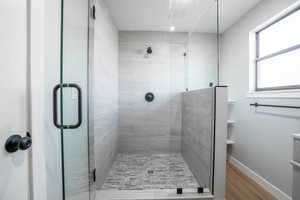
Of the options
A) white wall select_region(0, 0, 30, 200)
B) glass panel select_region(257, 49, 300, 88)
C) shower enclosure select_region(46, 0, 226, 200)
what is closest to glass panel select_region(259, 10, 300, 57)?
glass panel select_region(257, 49, 300, 88)

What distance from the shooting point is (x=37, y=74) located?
0.76 metres

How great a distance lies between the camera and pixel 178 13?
90.0 inches

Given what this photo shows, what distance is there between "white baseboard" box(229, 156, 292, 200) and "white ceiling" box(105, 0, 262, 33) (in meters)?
2.05

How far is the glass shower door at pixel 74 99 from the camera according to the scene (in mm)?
880

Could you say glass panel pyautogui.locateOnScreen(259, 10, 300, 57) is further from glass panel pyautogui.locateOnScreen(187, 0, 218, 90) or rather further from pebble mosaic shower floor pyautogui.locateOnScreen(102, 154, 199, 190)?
pebble mosaic shower floor pyautogui.locateOnScreen(102, 154, 199, 190)

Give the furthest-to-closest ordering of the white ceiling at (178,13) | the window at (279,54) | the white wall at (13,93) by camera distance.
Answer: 1. the white ceiling at (178,13)
2. the window at (279,54)
3. the white wall at (13,93)

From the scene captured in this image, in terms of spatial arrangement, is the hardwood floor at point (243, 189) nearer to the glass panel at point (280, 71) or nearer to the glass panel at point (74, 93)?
the glass panel at point (280, 71)

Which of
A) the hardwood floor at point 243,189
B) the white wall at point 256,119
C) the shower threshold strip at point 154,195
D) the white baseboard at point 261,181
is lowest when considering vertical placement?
the hardwood floor at point 243,189

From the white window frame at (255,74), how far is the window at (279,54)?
2 centimetres

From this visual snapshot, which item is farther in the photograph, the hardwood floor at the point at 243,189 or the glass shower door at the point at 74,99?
the hardwood floor at the point at 243,189

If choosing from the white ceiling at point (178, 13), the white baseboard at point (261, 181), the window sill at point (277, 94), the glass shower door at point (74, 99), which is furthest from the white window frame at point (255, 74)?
the glass shower door at point (74, 99)

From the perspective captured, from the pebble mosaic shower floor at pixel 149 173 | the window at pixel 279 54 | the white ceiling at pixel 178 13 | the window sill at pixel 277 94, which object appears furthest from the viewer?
the white ceiling at pixel 178 13

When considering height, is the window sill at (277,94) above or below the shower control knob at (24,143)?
above

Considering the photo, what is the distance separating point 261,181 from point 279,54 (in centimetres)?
164
